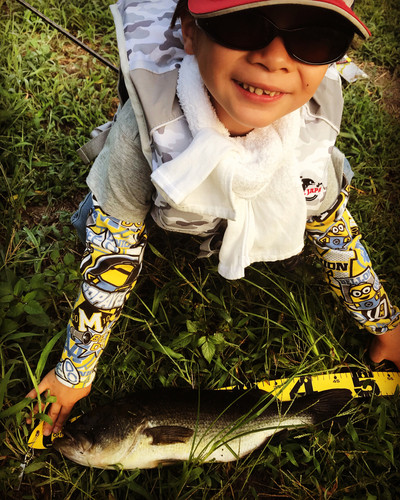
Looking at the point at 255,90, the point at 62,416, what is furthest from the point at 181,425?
the point at 255,90

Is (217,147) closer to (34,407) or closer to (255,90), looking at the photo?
(255,90)

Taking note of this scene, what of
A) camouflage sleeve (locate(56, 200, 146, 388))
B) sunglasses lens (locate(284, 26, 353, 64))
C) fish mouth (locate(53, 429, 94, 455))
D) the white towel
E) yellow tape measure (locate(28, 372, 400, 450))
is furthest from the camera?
yellow tape measure (locate(28, 372, 400, 450))

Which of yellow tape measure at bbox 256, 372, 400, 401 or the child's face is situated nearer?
the child's face

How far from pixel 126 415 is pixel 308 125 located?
153cm

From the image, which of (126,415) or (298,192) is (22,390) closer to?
(126,415)

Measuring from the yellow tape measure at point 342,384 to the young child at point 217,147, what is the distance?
0.71 metres

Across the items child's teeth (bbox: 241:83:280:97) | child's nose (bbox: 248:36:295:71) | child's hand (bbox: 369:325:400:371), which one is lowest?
child's hand (bbox: 369:325:400:371)

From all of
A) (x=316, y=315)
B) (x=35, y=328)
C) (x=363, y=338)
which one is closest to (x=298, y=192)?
(x=316, y=315)

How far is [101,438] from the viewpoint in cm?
183

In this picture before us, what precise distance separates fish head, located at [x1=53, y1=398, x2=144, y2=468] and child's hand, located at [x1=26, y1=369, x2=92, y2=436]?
10cm

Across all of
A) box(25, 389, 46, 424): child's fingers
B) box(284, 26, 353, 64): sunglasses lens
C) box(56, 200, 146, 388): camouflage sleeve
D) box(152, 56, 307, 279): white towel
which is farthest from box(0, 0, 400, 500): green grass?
box(284, 26, 353, 64): sunglasses lens

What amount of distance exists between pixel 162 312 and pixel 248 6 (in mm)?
1722

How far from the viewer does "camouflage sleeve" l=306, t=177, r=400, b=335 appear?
1893 millimetres

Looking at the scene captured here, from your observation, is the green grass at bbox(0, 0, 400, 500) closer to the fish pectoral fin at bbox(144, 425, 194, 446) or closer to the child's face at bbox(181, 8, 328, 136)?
the fish pectoral fin at bbox(144, 425, 194, 446)
